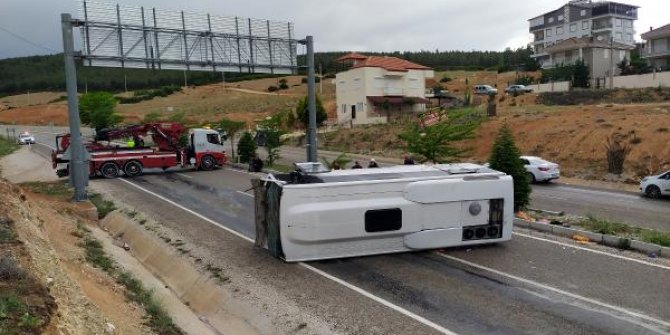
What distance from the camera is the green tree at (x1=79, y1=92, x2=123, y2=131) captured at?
2714 inches

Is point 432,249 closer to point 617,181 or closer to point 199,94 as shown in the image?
point 617,181

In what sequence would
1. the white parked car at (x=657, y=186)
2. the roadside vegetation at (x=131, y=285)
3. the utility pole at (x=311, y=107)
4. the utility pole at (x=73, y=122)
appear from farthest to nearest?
the utility pole at (x=311, y=107)
the white parked car at (x=657, y=186)
the utility pole at (x=73, y=122)
the roadside vegetation at (x=131, y=285)

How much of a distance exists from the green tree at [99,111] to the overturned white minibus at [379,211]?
60741mm

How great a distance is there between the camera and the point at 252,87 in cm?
12950

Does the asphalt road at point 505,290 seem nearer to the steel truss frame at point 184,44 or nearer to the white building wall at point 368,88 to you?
the steel truss frame at point 184,44

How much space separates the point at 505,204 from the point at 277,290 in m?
5.51

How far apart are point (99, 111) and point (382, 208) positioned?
63.6m

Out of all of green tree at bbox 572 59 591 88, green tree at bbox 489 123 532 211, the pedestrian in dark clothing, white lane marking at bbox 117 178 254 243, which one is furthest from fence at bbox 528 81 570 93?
white lane marking at bbox 117 178 254 243

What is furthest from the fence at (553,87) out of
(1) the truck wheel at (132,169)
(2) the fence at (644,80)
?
(1) the truck wheel at (132,169)

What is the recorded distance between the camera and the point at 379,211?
12633mm

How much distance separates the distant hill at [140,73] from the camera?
5443 inches

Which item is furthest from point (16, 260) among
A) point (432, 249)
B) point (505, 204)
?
point (505, 204)

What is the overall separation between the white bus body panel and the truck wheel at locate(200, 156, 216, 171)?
22.7 metres

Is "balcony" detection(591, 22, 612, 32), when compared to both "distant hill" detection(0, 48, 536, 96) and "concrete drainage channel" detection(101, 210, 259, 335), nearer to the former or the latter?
"distant hill" detection(0, 48, 536, 96)
